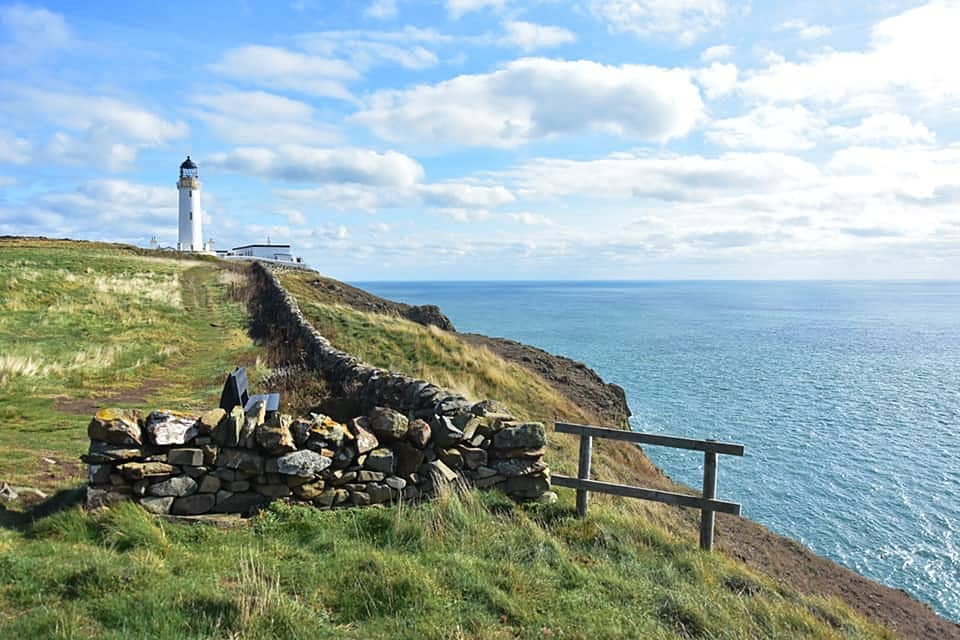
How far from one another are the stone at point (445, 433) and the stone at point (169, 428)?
272cm

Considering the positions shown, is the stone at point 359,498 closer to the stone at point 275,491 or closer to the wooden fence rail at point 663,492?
the stone at point 275,491

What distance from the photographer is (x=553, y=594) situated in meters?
5.55

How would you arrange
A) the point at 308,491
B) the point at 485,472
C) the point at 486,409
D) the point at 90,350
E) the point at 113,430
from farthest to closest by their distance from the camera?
the point at 90,350 < the point at 486,409 < the point at 485,472 < the point at 308,491 < the point at 113,430

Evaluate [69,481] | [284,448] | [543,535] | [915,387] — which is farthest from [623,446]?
[915,387]

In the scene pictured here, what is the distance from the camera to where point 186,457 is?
679 centimetres

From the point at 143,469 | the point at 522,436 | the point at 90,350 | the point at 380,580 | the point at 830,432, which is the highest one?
the point at 522,436

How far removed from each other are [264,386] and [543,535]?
357 inches

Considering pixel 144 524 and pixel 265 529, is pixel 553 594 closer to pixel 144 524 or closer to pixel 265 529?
pixel 265 529

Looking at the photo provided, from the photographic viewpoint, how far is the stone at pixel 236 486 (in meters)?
6.93

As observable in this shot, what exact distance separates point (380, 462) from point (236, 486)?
63.8 inches

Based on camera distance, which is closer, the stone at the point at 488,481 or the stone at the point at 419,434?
the stone at the point at 419,434

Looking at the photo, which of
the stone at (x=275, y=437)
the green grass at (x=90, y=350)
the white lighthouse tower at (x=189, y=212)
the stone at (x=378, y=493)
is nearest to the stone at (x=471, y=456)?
the stone at (x=378, y=493)

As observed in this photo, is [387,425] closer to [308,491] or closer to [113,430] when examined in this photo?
[308,491]

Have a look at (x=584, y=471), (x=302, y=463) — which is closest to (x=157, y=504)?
(x=302, y=463)
